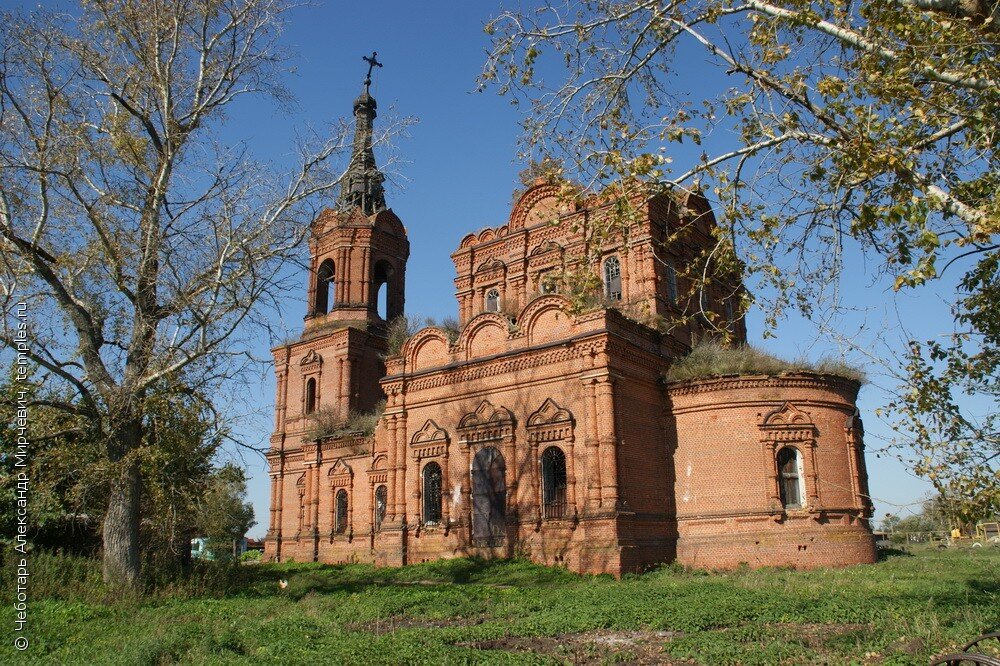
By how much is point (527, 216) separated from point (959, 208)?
20.3 meters

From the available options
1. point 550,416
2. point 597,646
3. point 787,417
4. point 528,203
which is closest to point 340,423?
point 528,203

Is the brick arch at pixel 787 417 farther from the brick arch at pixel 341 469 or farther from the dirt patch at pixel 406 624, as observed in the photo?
the brick arch at pixel 341 469

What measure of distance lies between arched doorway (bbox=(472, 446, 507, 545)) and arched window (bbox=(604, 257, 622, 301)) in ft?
21.1

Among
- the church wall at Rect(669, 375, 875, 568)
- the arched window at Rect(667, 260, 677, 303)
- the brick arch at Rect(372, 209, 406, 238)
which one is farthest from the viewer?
the brick arch at Rect(372, 209, 406, 238)

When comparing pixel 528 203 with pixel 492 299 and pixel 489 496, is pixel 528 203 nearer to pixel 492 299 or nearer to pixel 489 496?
pixel 492 299

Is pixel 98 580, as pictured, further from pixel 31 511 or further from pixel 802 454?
pixel 802 454

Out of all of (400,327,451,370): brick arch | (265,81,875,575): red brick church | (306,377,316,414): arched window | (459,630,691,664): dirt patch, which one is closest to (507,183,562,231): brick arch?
(265,81,875,575): red brick church

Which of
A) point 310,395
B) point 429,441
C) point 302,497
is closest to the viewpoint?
point 429,441

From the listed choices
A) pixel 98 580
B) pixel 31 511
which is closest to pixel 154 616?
pixel 98 580

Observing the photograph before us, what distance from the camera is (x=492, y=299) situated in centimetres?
2655

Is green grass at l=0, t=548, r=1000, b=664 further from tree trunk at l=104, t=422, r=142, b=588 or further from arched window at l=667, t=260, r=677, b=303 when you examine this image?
arched window at l=667, t=260, r=677, b=303

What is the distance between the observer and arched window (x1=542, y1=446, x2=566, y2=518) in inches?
739

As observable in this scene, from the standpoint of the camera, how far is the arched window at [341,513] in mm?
26938

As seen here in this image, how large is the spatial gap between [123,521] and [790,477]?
51.2 ft
